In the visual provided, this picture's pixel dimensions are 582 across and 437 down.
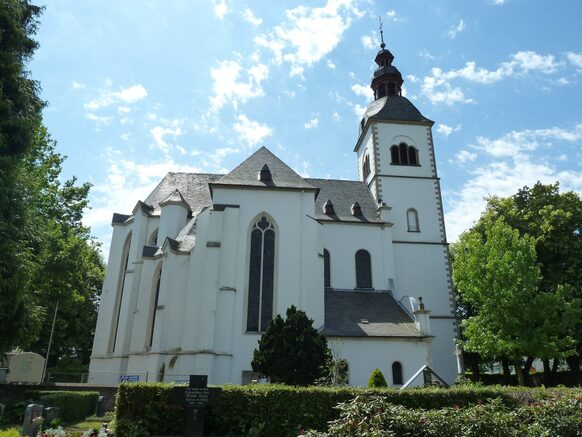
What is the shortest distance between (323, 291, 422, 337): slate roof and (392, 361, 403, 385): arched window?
1.31m

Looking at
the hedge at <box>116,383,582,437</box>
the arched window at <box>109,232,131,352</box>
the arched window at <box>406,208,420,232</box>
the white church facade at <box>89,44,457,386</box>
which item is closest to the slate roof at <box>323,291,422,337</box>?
the white church facade at <box>89,44,457,386</box>

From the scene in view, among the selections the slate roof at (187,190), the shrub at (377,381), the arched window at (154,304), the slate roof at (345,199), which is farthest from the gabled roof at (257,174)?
the shrub at (377,381)

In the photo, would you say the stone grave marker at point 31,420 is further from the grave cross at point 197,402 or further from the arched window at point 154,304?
the arched window at point 154,304

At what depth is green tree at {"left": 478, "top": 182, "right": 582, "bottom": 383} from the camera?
85.1 feet

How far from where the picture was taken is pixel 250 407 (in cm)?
1109

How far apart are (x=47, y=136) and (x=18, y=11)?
10775 mm

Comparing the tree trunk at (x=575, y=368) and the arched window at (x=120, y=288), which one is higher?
the arched window at (x=120, y=288)

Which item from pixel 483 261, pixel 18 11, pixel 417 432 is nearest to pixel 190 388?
pixel 417 432

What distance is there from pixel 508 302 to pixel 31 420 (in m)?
20.4

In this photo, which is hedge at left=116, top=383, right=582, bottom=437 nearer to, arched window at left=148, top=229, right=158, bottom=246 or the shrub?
the shrub

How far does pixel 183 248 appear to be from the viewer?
21.4m

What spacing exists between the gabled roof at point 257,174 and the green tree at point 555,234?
13.6 meters

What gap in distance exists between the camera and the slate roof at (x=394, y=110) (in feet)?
105

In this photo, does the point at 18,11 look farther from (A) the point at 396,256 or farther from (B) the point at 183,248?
(A) the point at 396,256
